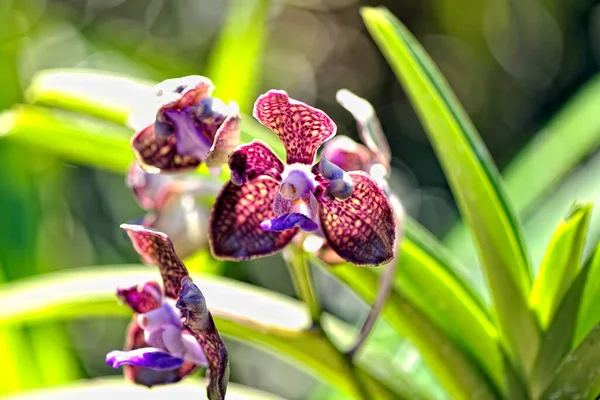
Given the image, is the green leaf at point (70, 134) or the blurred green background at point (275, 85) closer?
the green leaf at point (70, 134)

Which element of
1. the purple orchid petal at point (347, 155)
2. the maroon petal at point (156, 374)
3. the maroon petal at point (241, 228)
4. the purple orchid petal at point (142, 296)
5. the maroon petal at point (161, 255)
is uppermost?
the purple orchid petal at point (347, 155)

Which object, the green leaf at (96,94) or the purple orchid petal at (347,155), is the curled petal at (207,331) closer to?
the purple orchid petal at (347,155)

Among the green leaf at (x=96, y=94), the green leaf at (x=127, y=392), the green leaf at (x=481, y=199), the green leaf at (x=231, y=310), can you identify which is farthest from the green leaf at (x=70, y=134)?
the green leaf at (x=481, y=199)

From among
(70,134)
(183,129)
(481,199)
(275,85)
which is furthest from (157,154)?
(275,85)

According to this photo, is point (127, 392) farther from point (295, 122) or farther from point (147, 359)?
point (295, 122)

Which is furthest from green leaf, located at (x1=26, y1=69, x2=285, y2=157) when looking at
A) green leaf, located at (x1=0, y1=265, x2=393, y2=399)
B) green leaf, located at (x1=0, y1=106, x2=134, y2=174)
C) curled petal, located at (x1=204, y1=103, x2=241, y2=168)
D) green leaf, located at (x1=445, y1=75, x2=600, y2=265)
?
green leaf, located at (x1=445, y1=75, x2=600, y2=265)

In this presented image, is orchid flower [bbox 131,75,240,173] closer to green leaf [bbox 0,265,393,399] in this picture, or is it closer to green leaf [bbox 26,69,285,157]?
green leaf [bbox 0,265,393,399]

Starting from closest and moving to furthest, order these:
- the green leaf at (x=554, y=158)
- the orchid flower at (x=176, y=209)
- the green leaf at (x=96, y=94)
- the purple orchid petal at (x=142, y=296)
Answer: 1. the purple orchid petal at (x=142, y=296)
2. the orchid flower at (x=176, y=209)
3. the green leaf at (x=96, y=94)
4. the green leaf at (x=554, y=158)
